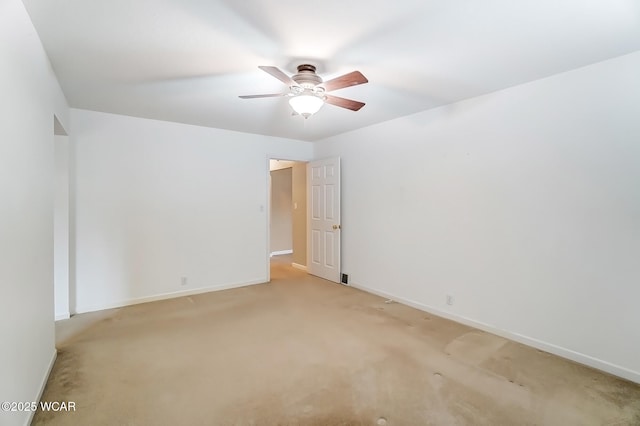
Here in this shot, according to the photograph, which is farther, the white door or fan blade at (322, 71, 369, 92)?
the white door

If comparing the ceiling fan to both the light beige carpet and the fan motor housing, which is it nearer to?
the fan motor housing

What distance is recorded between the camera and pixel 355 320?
11.7 feet

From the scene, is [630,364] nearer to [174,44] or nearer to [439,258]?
[439,258]

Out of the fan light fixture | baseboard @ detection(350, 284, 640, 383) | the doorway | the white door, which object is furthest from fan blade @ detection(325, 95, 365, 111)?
the doorway

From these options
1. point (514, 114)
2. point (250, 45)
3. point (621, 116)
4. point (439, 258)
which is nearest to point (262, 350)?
point (439, 258)

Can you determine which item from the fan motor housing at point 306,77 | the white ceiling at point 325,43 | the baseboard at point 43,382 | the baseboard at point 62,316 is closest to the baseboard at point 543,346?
the white ceiling at point 325,43

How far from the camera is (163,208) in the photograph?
14.1 feet

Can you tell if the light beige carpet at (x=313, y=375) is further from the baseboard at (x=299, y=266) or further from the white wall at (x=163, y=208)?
the baseboard at (x=299, y=266)

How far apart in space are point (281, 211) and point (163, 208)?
413cm

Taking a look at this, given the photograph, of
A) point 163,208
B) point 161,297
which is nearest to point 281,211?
point 163,208

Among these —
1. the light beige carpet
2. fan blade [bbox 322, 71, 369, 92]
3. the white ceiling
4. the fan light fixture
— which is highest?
the white ceiling

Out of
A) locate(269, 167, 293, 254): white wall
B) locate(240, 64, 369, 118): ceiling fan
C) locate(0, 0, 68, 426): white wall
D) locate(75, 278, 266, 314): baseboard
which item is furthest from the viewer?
locate(269, 167, 293, 254): white wall

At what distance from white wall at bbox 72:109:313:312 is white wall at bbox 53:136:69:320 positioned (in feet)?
0.54

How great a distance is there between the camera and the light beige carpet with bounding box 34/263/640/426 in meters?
1.98
